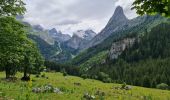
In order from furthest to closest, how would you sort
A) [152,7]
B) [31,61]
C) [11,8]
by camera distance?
[31,61] < [11,8] < [152,7]

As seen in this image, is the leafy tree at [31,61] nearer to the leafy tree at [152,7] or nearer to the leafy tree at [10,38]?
the leafy tree at [10,38]

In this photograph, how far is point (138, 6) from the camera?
1277 cm

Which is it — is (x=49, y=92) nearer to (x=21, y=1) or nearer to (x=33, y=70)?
(x=21, y=1)

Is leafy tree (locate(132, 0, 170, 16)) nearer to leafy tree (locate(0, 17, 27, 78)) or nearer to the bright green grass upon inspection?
the bright green grass

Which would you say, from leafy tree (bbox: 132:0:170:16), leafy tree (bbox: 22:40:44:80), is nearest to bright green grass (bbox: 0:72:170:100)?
leafy tree (bbox: 22:40:44:80)

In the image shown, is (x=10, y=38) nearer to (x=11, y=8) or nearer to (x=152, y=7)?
(x=11, y=8)

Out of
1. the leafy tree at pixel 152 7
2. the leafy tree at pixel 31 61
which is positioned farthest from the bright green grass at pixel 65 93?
the leafy tree at pixel 152 7

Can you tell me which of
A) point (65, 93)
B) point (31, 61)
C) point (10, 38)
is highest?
point (31, 61)

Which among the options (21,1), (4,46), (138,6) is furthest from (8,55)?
(138,6)

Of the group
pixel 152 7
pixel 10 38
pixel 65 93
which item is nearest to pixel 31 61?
pixel 10 38

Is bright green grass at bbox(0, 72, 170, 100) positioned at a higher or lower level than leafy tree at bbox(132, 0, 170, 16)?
lower

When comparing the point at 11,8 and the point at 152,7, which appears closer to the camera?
the point at 152,7

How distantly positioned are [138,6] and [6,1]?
26.6 m

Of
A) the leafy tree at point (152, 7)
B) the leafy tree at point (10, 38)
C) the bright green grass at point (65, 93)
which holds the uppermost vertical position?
the leafy tree at point (10, 38)
